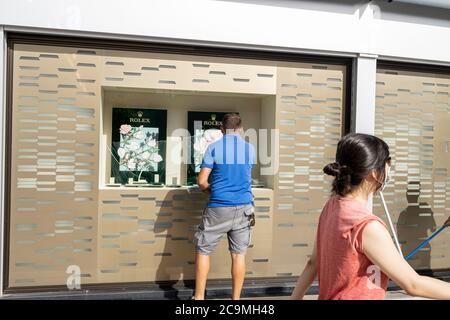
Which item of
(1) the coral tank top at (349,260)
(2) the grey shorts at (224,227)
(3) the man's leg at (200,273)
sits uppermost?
(1) the coral tank top at (349,260)

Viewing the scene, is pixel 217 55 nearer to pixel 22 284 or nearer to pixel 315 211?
pixel 315 211

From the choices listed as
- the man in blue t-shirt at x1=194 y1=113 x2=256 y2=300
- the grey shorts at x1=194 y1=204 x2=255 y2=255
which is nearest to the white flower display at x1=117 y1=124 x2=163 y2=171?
the man in blue t-shirt at x1=194 y1=113 x2=256 y2=300

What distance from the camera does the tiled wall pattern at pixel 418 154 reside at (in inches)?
185

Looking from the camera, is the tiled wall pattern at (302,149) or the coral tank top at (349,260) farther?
the tiled wall pattern at (302,149)

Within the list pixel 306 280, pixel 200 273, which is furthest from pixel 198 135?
pixel 306 280

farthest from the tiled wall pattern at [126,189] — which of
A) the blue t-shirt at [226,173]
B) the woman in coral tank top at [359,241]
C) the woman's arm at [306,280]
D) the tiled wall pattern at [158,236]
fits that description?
the woman in coral tank top at [359,241]

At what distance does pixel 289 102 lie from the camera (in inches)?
174

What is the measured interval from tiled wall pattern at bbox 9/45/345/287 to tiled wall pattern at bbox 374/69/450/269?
68 cm

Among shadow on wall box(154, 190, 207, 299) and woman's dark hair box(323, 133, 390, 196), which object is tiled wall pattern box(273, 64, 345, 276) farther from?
woman's dark hair box(323, 133, 390, 196)

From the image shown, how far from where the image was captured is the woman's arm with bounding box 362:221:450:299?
1.43 meters

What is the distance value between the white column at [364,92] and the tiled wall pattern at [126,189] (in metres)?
0.19

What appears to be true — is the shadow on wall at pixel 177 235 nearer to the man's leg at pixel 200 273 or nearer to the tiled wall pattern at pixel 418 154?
the man's leg at pixel 200 273

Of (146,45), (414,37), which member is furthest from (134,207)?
(414,37)

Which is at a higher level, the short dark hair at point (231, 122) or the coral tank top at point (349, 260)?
the short dark hair at point (231, 122)
